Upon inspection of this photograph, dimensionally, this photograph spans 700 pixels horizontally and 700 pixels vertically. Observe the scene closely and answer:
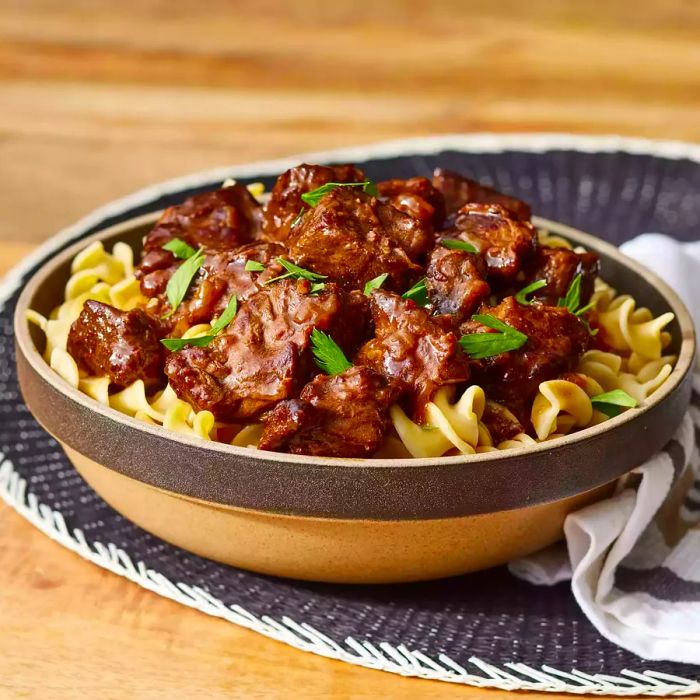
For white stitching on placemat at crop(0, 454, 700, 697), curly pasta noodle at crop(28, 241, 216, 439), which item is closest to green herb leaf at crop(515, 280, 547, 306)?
curly pasta noodle at crop(28, 241, 216, 439)

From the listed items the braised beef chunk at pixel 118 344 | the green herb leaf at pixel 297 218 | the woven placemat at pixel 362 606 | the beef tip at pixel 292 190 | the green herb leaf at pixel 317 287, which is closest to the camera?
the woven placemat at pixel 362 606

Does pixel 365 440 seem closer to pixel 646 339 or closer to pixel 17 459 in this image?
pixel 646 339

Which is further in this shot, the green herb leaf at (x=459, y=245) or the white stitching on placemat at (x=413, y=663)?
the green herb leaf at (x=459, y=245)

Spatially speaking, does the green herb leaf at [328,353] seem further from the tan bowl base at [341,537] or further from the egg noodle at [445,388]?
the tan bowl base at [341,537]

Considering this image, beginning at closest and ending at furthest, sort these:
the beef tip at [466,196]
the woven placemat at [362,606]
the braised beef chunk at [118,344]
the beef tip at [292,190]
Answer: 1. the woven placemat at [362,606]
2. the braised beef chunk at [118,344]
3. the beef tip at [292,190]
4. the beef tip at [466,196]

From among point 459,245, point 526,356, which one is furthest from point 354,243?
point 526,356

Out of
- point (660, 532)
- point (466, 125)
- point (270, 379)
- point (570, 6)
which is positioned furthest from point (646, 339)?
point (570, 6)

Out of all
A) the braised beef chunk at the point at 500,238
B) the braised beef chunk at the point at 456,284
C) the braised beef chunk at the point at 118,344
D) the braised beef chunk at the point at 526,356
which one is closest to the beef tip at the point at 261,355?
the braised beef chunk at the point at 118,344
